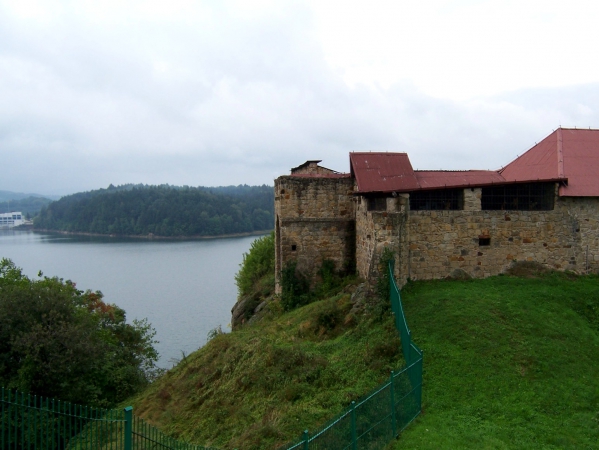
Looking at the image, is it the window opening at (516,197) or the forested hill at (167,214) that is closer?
the window opening at (516,197)

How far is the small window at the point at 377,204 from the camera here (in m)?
17.4

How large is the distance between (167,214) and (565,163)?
104555 millimetres

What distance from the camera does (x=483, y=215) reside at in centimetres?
1628

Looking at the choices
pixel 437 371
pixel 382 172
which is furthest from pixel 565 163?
pixel 437 371

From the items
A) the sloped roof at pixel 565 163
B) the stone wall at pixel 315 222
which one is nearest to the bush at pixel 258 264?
the stone wall at pixel 315 222

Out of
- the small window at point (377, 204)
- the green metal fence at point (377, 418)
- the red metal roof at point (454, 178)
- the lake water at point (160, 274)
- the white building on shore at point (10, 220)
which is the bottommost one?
the lake water at point (160, 274)

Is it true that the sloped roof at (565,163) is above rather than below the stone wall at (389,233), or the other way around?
above

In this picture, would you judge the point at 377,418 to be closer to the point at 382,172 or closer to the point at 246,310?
the point at 382,172

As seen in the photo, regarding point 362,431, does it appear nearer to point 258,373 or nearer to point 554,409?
point 554,409

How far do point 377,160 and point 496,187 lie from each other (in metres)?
4.37

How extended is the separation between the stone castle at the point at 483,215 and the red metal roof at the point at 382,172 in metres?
0.04

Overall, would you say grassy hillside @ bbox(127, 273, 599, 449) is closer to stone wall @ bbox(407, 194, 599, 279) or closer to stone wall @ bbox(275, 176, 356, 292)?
stone wall @ bbox(407, 194, 599, 279)

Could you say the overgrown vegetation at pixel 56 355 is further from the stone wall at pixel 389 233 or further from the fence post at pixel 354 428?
the fence post at pixel 354 428

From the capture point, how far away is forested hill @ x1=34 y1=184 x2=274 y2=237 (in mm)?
111500
